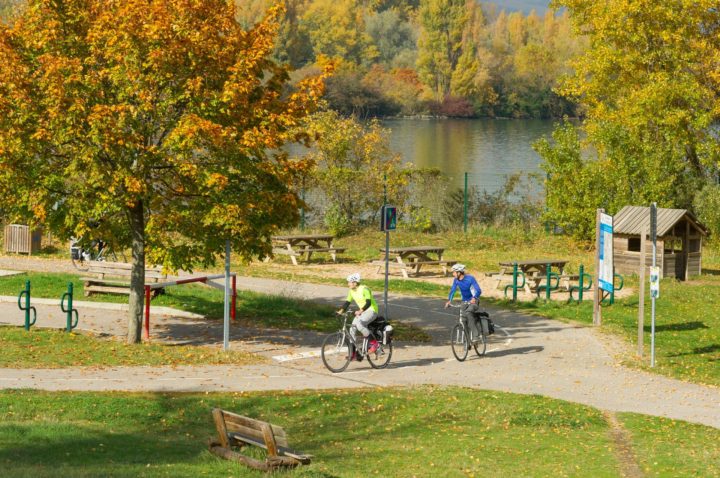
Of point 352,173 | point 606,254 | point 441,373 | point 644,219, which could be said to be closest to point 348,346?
point 441,373

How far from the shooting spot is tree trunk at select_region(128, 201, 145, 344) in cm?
2061

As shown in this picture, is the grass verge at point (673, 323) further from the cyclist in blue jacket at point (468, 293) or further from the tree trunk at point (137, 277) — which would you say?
the tree trunk at point (137, 277)

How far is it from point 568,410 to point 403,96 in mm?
98991

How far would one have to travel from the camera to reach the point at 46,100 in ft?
61.0

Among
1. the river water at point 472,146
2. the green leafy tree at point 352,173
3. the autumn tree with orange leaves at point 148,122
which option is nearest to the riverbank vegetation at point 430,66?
the river water at point 472,146

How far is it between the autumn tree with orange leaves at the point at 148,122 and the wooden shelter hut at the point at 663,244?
13.8 m

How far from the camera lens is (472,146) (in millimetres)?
85188

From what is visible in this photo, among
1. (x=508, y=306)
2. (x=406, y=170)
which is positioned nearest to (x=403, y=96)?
(x=406, y=170)

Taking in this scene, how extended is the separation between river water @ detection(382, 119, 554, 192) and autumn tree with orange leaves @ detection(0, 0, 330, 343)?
101 feet

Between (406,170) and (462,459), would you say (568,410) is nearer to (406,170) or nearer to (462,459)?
(462,459)

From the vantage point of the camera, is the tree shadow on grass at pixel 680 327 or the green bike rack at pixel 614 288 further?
the green bike rack at pixel 614 288

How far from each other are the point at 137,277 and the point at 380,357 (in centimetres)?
482

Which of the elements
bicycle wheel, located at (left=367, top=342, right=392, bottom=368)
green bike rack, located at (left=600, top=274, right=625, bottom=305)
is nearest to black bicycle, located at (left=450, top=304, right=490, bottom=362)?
bicycle wheel, located at (left=367, top=342, right=392, bottom=368)

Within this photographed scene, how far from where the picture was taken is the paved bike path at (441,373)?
56.0ft
